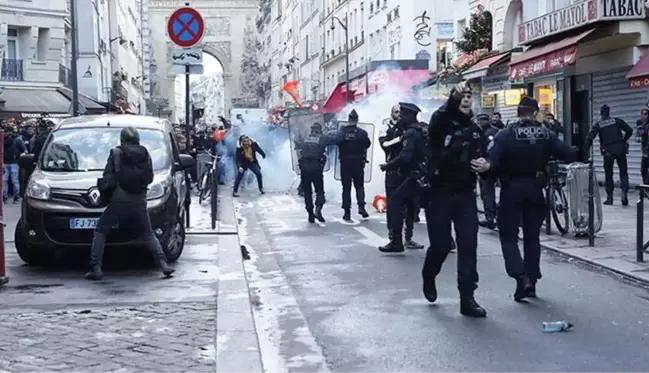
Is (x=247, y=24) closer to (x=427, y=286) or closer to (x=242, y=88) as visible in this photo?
(x=242, y=88)

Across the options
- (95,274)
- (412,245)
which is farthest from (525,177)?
(95,274)

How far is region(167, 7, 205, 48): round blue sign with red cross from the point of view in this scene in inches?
557

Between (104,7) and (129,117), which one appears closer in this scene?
(129,117)

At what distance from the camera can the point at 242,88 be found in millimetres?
117250

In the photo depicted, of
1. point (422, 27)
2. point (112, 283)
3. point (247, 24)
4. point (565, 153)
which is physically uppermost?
point (247, 24)

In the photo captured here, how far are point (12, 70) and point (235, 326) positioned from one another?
31.1 metres

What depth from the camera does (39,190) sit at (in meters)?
10.7

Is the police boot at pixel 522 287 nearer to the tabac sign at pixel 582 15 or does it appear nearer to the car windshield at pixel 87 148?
the car windshield at pixel 87 148

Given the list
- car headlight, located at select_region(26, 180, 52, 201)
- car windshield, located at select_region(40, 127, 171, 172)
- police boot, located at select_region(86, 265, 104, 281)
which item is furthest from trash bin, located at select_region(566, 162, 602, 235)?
car headlight, located at select_region(26, 180, 52, 201)

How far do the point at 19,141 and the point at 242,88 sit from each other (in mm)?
95882

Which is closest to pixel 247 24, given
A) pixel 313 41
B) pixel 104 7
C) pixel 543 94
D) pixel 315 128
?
pixel 313 41

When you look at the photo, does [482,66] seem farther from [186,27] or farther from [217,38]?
[217,38]

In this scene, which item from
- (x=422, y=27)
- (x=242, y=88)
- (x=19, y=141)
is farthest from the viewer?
(x=242, y=88)

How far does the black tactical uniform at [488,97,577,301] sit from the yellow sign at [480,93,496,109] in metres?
23.1
